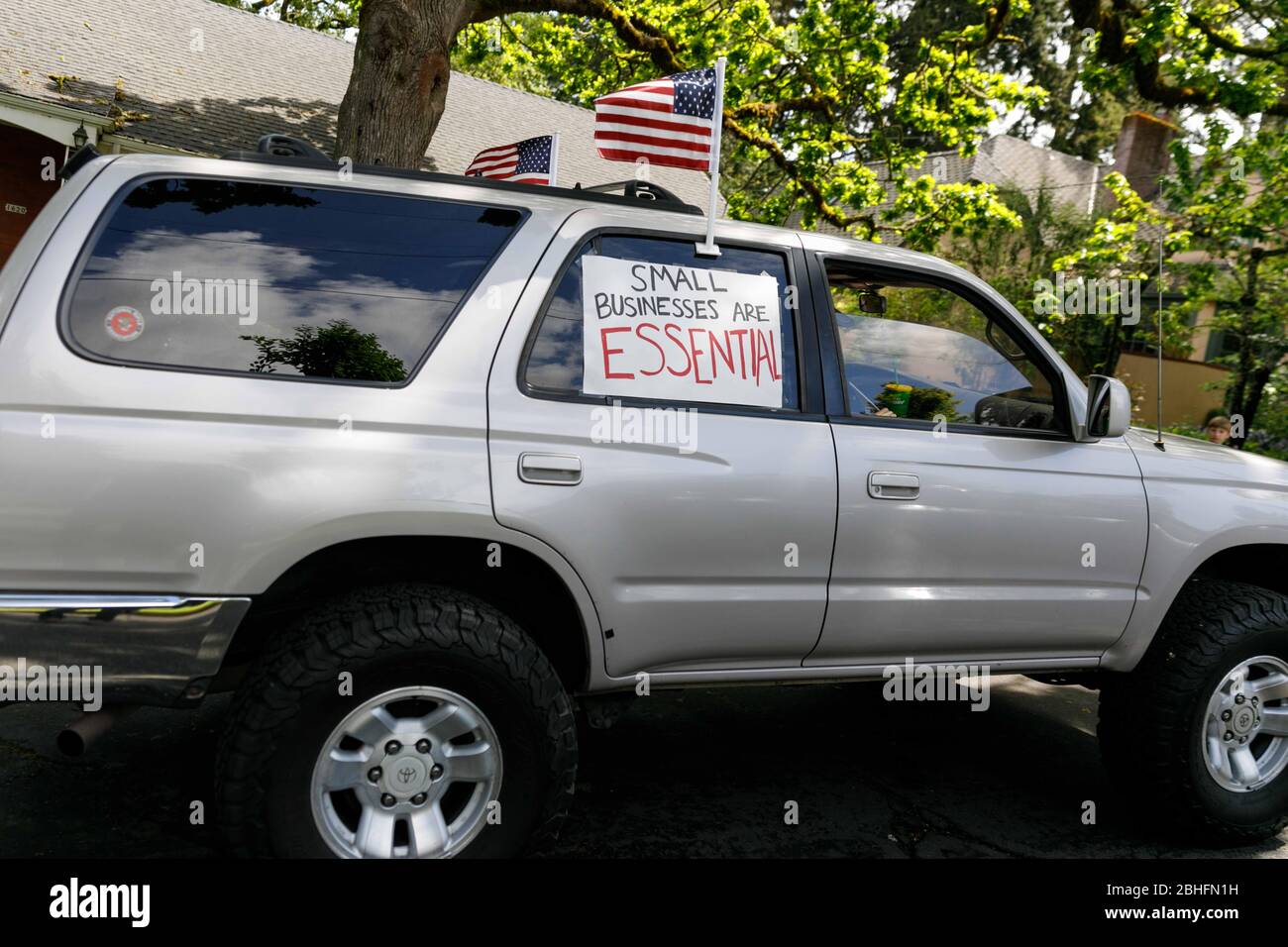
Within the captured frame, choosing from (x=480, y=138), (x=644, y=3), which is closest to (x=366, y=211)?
(x=644, y=3)

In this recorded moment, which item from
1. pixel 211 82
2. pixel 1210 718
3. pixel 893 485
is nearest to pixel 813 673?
pixel 893 485

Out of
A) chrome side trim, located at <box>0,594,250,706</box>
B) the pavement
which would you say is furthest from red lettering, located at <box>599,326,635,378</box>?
the pavement

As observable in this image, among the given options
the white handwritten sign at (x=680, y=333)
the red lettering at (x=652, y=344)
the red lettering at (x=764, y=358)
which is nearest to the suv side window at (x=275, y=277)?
the white handwritten sign at (x=680, y=333)

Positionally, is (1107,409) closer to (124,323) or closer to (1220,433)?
(124,323)

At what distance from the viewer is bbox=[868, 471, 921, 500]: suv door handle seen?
3.32m

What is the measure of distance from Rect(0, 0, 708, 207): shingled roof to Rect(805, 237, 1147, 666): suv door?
30.9 feet

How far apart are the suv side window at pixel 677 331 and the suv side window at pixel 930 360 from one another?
10.4 inches

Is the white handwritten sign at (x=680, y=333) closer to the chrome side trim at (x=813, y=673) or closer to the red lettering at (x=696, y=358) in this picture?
the red lettering at (x=696, y=358)

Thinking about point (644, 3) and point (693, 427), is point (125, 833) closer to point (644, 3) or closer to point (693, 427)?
point (693, 427)

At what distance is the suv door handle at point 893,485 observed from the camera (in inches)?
131

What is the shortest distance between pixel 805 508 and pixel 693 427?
1.39ft

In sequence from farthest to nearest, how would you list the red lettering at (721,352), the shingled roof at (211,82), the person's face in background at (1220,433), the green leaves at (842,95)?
the green leaves at (842,95) → the shingled roof at (211,82) → the person's face in background at (1220,433) → the red lettering at (721,352)

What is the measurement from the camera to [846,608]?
3.32 m
